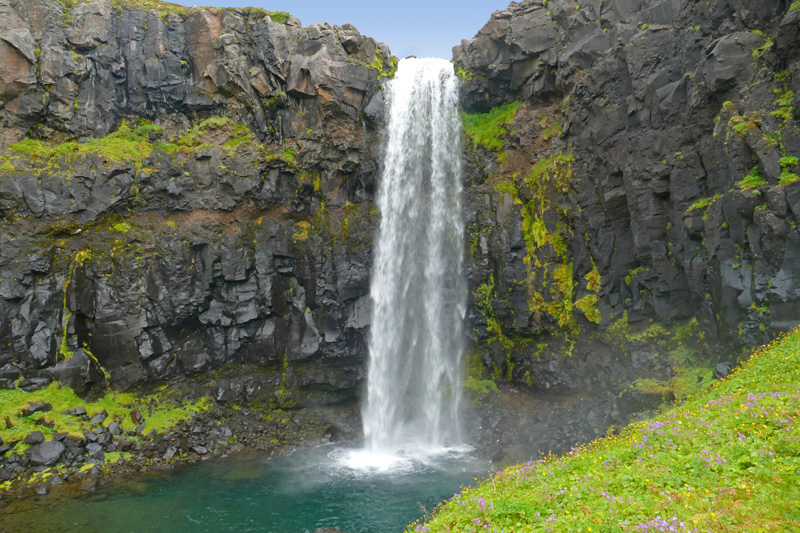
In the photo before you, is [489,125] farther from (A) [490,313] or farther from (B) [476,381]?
(B) [476,381]

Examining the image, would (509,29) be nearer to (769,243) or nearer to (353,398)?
(769,243)

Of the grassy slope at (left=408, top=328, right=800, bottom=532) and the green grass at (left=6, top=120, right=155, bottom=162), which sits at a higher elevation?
the green grass at (left=6, top=120, right=155, bottom=162)

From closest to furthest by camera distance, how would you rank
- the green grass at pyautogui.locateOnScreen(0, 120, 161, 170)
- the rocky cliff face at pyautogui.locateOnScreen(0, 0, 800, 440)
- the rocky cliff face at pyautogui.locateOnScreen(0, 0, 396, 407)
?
the rocky cliff face at pyautogui.locateOnScreen(0, 0, 800, 440) < the rocky cliff face at pyautogui.locateOnScreen(0, 0, 396, 407) < the green grass at pyautogui.locateOnScreen(0, 120, 161, 170)

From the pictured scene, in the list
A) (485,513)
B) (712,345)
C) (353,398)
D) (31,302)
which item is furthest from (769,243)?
(31,302)

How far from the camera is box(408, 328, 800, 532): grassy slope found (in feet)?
21.2

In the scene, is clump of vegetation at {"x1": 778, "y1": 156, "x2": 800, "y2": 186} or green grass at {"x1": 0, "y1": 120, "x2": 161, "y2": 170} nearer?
clump of vegetation at {"x1": 778, "y1": 156, "x2": 800, "y2": 186}

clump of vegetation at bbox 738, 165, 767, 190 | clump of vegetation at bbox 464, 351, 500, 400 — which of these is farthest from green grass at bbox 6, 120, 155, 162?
clump of vegetation at bbox 738, 165, 767, 190

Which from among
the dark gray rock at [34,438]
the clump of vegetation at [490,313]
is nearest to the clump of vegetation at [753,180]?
the clump of vegetation at [490,313]

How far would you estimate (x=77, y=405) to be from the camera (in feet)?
76.2

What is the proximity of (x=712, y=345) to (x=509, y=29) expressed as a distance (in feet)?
71.1

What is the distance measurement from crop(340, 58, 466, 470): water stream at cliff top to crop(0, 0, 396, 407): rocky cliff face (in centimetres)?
150

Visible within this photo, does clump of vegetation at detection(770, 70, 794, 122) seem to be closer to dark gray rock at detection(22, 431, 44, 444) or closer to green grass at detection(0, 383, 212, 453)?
green grass at detection(0, 383, 212, 453)

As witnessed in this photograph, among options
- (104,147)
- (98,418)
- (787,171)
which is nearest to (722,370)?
(787,171)

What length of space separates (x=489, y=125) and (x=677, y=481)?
25.4 m
